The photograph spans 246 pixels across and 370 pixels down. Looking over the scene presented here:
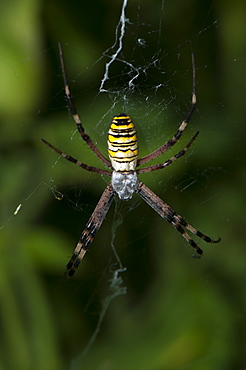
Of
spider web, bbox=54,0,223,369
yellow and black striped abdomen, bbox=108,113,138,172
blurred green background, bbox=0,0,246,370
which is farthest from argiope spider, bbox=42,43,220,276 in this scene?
spider web, bbox=54,0,223,369

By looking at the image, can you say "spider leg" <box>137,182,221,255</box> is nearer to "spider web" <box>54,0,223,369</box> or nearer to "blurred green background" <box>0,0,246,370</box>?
"blurred green background" <box>0,0,246,370</box>

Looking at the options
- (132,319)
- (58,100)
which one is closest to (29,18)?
(58,100)

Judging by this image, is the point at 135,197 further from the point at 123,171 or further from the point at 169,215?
the point at 123,171

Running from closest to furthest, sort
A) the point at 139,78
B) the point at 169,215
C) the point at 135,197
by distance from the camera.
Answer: the point at 139,78
the point at 169,215
the point at 135,197

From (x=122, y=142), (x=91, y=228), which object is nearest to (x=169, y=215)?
(x=91, y=228)

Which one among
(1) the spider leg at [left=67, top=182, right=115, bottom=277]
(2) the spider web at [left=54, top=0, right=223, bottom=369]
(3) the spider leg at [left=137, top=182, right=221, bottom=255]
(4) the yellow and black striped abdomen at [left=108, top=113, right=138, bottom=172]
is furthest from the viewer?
(3) the spider leg at [left=137, top=182, right=221, bottom=255]

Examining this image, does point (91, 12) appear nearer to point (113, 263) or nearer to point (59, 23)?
point (59, 23)
